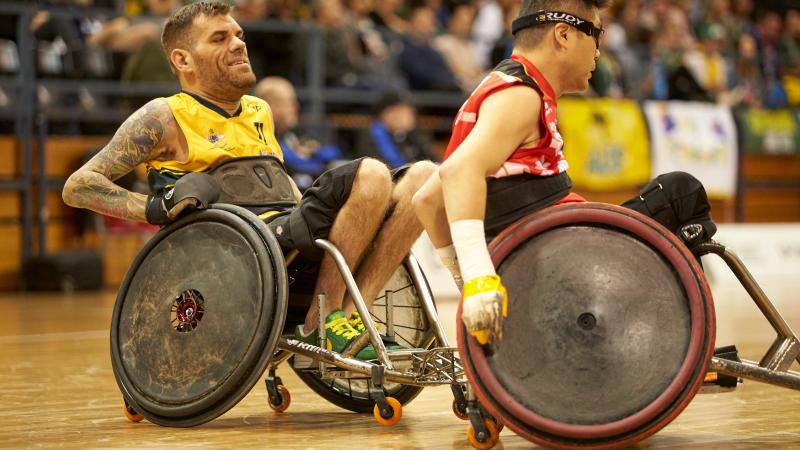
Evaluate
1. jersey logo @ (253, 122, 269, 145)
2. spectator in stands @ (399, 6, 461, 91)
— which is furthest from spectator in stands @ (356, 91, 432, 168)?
jersey logo @ (253, 122, 269, 145)

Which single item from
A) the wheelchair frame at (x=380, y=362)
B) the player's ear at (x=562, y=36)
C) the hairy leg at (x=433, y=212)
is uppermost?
the player's ear at (x=562, y=36)

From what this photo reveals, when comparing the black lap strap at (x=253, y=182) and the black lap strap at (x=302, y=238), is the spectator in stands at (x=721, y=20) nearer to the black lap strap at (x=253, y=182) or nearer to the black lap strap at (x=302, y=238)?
the black lap strap at (x=253, y=182)

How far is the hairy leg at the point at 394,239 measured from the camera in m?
3.81

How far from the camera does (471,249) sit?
303 centimetres

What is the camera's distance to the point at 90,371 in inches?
205

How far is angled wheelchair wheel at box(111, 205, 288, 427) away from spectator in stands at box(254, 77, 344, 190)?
16.6 ft

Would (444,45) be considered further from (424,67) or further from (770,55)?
(770,55)

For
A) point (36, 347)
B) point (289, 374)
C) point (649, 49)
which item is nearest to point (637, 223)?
point (289, 374)

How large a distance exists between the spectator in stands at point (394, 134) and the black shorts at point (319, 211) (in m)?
6.22

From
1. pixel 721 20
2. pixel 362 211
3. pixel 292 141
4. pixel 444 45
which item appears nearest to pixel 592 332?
pixel 362 211

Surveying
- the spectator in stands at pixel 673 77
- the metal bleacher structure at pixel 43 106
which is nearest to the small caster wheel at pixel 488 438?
the metal bleacher structure at pixel 43 106

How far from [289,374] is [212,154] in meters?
1.65

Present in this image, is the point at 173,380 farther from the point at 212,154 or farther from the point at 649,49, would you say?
the point at 649,49

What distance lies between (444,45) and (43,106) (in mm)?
4087
